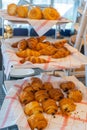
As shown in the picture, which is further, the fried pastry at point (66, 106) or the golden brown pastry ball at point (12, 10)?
the golden brown pastry ball at point (12, 10)

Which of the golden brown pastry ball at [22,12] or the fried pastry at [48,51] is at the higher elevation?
the golden brown pastry ball at [22,12]

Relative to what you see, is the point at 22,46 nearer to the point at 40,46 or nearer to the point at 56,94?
the point at 40,46

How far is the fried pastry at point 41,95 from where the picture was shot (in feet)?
3.15

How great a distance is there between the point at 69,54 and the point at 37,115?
364 mm

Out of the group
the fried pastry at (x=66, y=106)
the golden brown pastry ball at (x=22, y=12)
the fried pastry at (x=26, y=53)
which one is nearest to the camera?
the fried pastry at (x=66, y=106)

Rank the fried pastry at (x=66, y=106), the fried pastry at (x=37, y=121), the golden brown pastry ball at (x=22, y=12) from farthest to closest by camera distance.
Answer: the golden brown pastry ball at (x=22, y=12) < the fried pastry at (x=66, y=106) < the fried pastry at (x=37, y=121)

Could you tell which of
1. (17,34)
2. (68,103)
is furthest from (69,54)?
(17,34)

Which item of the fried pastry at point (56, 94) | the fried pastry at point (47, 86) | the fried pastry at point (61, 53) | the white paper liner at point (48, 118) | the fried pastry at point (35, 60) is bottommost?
the white paper liner at point (48, 118)

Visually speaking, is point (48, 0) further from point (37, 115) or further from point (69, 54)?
point (37, 115)

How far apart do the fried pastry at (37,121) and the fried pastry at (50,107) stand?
55mm

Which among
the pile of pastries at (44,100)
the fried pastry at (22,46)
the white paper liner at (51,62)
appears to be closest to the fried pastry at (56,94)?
the pile of pastries at (44,100)

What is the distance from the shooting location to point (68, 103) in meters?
0.94

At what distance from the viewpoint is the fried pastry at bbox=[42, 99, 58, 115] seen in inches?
35.7

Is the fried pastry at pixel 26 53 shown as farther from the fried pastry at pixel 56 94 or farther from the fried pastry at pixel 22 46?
the fried pastry at pixel 56 94
